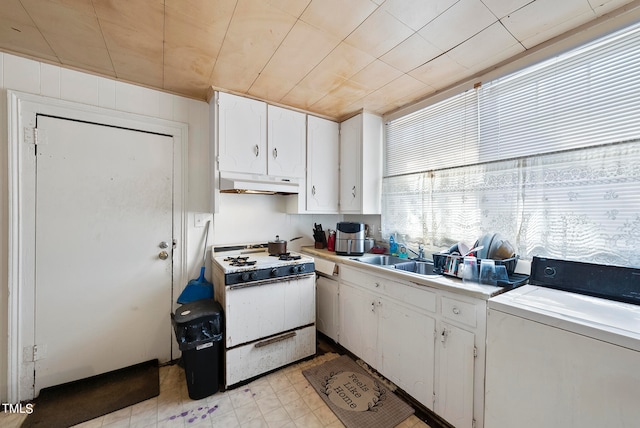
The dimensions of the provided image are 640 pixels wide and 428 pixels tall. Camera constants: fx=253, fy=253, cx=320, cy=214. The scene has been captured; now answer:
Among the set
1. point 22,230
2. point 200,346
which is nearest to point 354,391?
point 200,346

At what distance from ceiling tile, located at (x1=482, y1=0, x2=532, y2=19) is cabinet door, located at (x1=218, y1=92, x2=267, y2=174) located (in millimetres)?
1821

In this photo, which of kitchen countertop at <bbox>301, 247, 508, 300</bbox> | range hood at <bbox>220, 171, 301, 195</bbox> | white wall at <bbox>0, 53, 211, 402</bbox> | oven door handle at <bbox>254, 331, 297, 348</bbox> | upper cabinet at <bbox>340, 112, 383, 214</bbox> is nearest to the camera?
kitchen countertop at <bbox>301, 247, 508, 300</bbox>

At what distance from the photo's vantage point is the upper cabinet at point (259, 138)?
2262 millimetres

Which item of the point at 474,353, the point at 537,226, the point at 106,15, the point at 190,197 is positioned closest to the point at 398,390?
the point at 474,353

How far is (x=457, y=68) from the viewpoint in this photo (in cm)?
192

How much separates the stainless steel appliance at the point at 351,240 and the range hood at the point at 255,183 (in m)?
0.64

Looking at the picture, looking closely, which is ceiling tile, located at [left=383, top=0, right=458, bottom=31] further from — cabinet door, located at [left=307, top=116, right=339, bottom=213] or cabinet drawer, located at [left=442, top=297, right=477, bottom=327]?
cabinet drawer, located at [left=442, top=297, right=477, bottom=327]

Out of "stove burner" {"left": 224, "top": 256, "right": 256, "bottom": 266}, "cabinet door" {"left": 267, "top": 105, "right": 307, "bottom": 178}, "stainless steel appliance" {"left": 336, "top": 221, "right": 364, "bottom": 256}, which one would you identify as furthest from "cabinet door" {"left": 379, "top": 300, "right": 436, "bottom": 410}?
"cabinet door" {"left": 267, "top": 105, "right": 307, "bottom": 178}

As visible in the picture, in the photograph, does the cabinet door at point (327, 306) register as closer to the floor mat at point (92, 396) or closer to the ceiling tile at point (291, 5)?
the floor mat at point (92, 396)

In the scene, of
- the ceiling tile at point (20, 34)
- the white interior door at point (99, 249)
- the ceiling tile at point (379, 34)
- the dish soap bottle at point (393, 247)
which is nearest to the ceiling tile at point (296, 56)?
the ceiling tile at point (379, 34)

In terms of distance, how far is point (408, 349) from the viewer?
1.79m

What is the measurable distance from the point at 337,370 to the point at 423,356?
0.82 metres

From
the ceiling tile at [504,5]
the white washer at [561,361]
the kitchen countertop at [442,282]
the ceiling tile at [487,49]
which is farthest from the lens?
the ceiling tile at [487,49]

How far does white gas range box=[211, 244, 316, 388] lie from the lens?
196cm
